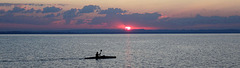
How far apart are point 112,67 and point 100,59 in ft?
38.9

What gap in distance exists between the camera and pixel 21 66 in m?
51.3

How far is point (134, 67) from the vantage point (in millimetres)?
50281

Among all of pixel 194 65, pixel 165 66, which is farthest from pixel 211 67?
pixel 165 66

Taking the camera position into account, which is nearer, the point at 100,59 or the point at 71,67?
the point at 71,67

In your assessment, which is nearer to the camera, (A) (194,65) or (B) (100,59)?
(A) (194,65)

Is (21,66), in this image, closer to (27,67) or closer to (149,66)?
(27,67)

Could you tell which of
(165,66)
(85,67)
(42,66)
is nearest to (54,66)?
(42,66)

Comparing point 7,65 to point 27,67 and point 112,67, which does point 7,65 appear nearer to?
point 27,67

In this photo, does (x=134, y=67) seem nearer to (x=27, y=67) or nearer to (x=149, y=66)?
(x=149, y=66)

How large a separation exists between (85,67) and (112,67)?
4.72 metres

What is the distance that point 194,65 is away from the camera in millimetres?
52938

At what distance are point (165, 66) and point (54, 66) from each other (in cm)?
1972

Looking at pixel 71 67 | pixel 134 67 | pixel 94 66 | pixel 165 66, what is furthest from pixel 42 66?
pixel 165 66

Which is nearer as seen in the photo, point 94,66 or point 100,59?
point 94,66
